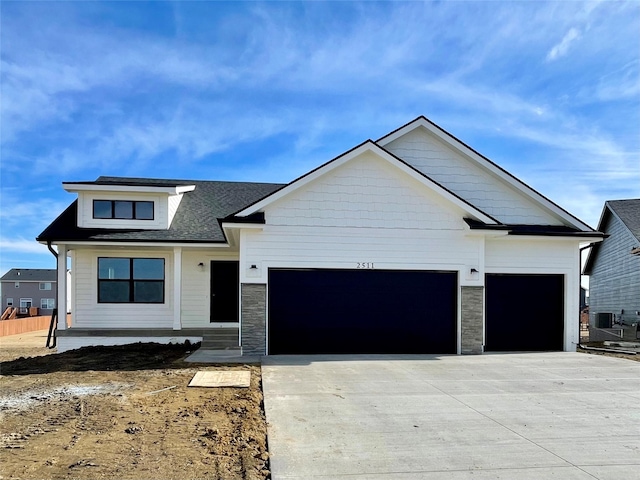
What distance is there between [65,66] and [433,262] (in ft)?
34.7

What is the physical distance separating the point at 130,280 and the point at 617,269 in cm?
2424

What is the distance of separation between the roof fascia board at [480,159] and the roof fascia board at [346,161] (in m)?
1.96

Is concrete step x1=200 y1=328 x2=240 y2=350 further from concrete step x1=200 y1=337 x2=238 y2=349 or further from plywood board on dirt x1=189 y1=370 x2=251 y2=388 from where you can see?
plywood board on dirt x1=189 y1=370 x2=251 y2=388

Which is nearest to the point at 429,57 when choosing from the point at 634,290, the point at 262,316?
the point at 262,316

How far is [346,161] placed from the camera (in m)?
11.5

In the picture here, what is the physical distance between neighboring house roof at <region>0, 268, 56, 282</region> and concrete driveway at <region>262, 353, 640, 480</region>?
57315mm

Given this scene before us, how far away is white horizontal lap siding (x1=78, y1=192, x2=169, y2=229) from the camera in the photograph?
14.3 metres

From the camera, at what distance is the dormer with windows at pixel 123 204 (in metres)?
14.2

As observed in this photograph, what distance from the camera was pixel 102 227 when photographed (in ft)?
46.8

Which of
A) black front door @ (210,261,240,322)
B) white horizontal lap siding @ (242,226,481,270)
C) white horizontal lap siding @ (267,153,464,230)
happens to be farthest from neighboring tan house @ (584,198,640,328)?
black front door @ (210,261,240,322)

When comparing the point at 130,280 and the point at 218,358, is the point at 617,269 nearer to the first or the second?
the point at 218,358

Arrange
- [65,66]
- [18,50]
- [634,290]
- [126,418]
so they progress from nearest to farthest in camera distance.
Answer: [126,418] → [18,50] → [65,66] → [634,290]

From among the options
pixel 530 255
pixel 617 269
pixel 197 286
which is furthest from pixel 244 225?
pixel 617 269

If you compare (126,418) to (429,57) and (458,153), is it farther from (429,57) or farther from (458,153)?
(458,153)
